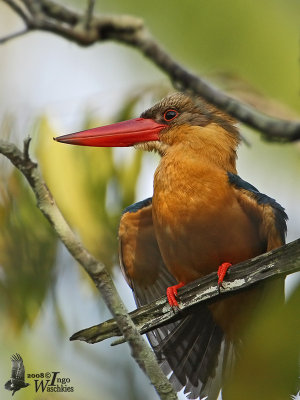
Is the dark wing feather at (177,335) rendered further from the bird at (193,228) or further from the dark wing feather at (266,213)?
the dark wing feather at (266,213)

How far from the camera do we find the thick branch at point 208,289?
2781 mm

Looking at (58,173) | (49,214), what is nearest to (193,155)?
(58,173)

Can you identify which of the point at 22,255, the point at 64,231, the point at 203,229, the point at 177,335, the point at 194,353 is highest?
the point at 22,255

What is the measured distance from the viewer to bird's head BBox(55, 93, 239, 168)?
446 cm

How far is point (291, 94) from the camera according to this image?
106 inches

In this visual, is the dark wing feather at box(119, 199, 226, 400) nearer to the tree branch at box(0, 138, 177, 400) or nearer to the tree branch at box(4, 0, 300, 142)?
the tree branch at box(0, 138, 177, 400)

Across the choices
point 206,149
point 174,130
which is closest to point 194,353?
point 206,149

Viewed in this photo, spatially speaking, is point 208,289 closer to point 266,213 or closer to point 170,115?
point 266,213

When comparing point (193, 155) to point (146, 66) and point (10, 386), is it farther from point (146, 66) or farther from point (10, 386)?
point (10, 386)

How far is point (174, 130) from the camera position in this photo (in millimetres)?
4629

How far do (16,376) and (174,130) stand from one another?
75.2 inches

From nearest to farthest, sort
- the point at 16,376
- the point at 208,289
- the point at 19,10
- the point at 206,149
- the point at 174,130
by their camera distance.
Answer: the point at 19,10, the point at 208,289, the point at 16,376, the point at 206,149, the point at 174,130

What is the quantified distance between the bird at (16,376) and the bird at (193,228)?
35.9 inches

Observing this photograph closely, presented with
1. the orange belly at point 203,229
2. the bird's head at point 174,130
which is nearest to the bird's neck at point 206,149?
the bird's head at point 174,130
